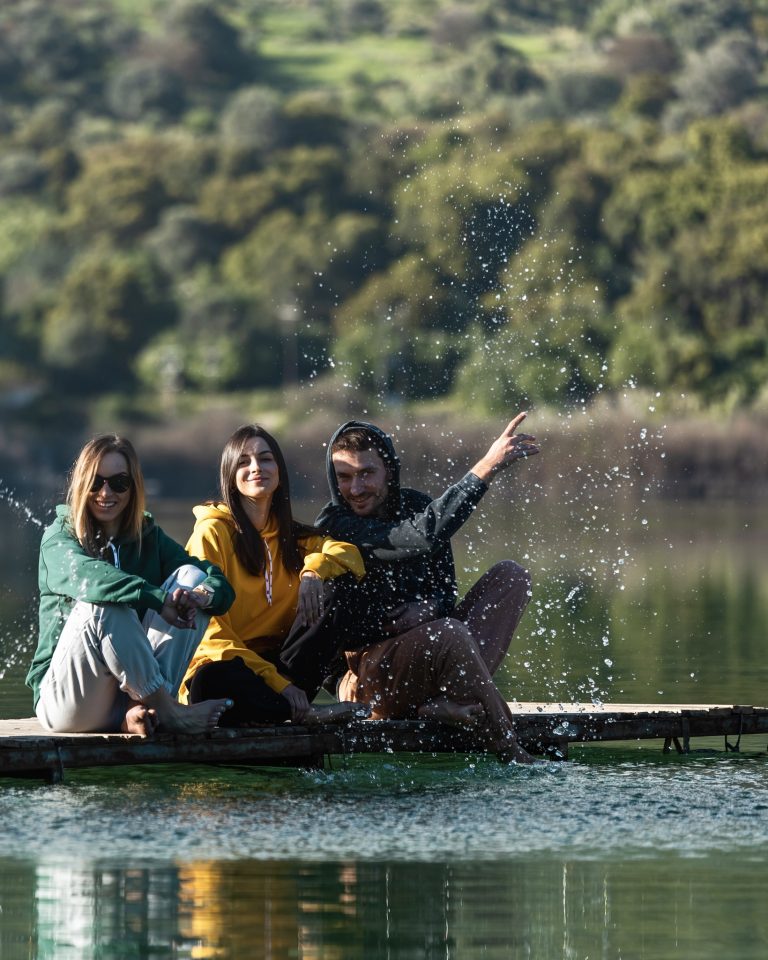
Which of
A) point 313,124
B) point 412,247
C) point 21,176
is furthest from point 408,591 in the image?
point 21,176

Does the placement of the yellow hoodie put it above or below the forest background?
below

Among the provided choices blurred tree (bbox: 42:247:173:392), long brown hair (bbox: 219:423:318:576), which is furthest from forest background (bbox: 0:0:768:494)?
long brown hair (bbox: 219:423:318:576)

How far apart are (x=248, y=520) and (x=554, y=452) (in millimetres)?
41758

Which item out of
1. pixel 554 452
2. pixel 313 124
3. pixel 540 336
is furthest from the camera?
pixel 313 124

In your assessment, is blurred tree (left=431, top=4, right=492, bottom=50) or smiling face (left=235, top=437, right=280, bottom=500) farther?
blurred tree (left=431, top=4, right=492, bottom=50)

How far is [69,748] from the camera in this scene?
Answer: 31.5 feet

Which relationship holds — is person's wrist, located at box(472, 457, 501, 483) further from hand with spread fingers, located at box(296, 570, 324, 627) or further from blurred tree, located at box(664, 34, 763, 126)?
blurred tree, located at box(664, 34, 763, 126)

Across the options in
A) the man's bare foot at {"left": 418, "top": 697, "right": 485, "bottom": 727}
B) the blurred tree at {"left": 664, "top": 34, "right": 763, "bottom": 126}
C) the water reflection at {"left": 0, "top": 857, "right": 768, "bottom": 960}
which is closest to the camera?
the water reflection at {"left": 0, "top": 857, "right": 768, "bottom": 960}

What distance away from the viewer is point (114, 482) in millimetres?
9617

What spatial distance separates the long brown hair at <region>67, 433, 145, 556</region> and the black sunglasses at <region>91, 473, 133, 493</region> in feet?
0.07

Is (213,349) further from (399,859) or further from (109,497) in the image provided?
(399,859)

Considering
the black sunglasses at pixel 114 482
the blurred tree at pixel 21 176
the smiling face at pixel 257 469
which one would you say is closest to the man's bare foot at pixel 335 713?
the smiling face at pixel 257 469

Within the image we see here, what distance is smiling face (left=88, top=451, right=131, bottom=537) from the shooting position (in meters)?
9.59

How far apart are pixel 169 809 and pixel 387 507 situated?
5.69 feet
